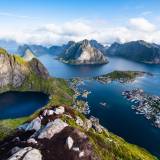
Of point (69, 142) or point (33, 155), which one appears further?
point (69, 142)

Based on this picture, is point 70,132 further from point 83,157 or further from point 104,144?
point 104,144

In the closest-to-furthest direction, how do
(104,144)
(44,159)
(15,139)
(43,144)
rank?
(44,159) < (43,144) < (15,139) < (104,144)

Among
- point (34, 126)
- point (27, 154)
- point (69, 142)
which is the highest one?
point (69, 142)

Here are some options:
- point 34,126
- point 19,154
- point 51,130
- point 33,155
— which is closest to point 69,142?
point 51,130

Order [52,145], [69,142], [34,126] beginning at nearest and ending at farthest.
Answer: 1. [52,145]
2. [69,142]
3. [34,126]

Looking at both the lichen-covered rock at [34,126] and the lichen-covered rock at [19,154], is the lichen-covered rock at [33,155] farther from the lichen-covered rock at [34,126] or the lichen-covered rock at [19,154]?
the lichen-covered rock at [34,126]

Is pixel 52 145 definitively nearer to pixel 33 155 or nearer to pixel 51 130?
pixel 51 130

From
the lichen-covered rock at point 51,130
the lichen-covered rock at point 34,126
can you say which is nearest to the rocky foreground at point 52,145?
the lichen-covered rock at point 51,130

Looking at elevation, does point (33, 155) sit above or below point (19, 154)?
below

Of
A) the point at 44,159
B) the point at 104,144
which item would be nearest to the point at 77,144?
the point at 44,159

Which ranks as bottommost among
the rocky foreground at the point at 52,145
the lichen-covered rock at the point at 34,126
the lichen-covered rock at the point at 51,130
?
the lichen-covered rock at the point at 34,126

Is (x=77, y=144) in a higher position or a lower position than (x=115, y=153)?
higher
